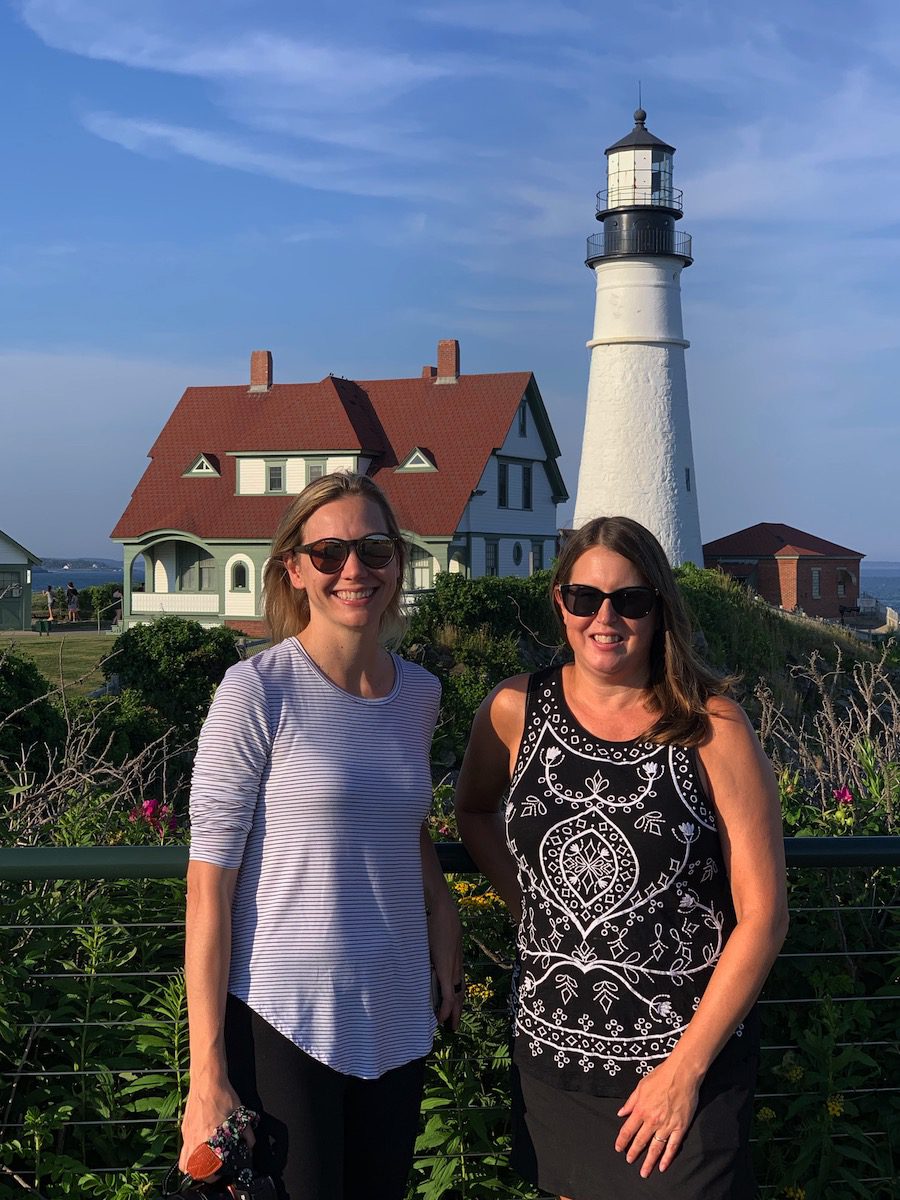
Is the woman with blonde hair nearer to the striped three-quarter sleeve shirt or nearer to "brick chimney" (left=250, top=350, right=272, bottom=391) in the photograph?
the striped three-quarter sleeve shirt

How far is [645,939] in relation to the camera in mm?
2412

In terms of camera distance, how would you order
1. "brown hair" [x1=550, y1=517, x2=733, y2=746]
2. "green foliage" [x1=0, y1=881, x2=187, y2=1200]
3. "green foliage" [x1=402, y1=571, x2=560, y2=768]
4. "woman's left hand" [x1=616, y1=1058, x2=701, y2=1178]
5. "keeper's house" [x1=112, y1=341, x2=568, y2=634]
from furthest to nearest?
"keeper's house" [x1=112, y1=341, x2=568, y2=634]
"green foliage" [x1=402, y1=571, x2=560, y2=768]
"green foliage" [x1=0, y1=881, x2=187, y2=1200]
"brown hair" [x1=550, y1=517, x2=733, y2=746]
"woman's left hand" [x1=616, y1=1058, x2=701, y2=1178]

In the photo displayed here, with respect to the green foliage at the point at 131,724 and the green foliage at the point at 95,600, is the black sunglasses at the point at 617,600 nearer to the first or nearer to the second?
the green foliage at the point at 131,724

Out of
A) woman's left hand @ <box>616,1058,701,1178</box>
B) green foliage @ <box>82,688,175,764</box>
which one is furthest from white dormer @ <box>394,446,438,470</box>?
woman's left hand @ <box>616,1058,701,1178</box>

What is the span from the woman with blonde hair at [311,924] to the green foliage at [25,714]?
34.0 ft

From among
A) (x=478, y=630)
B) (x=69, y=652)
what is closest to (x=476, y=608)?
(x=478, y=630)

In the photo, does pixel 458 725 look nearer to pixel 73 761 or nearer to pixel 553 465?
pixel 73 761

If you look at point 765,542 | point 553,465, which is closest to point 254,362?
point 553,465

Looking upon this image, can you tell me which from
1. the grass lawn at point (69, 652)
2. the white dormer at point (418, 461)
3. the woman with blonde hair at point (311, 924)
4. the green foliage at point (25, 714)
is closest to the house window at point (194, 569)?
the grass lawn at point (69, 652)

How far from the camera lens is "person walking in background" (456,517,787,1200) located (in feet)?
7.75

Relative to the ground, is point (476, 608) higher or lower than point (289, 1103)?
higher

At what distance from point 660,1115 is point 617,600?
101 centimetres

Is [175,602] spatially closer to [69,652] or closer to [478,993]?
[69,652]

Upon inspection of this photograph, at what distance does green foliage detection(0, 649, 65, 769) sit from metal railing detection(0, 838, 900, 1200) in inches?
368
